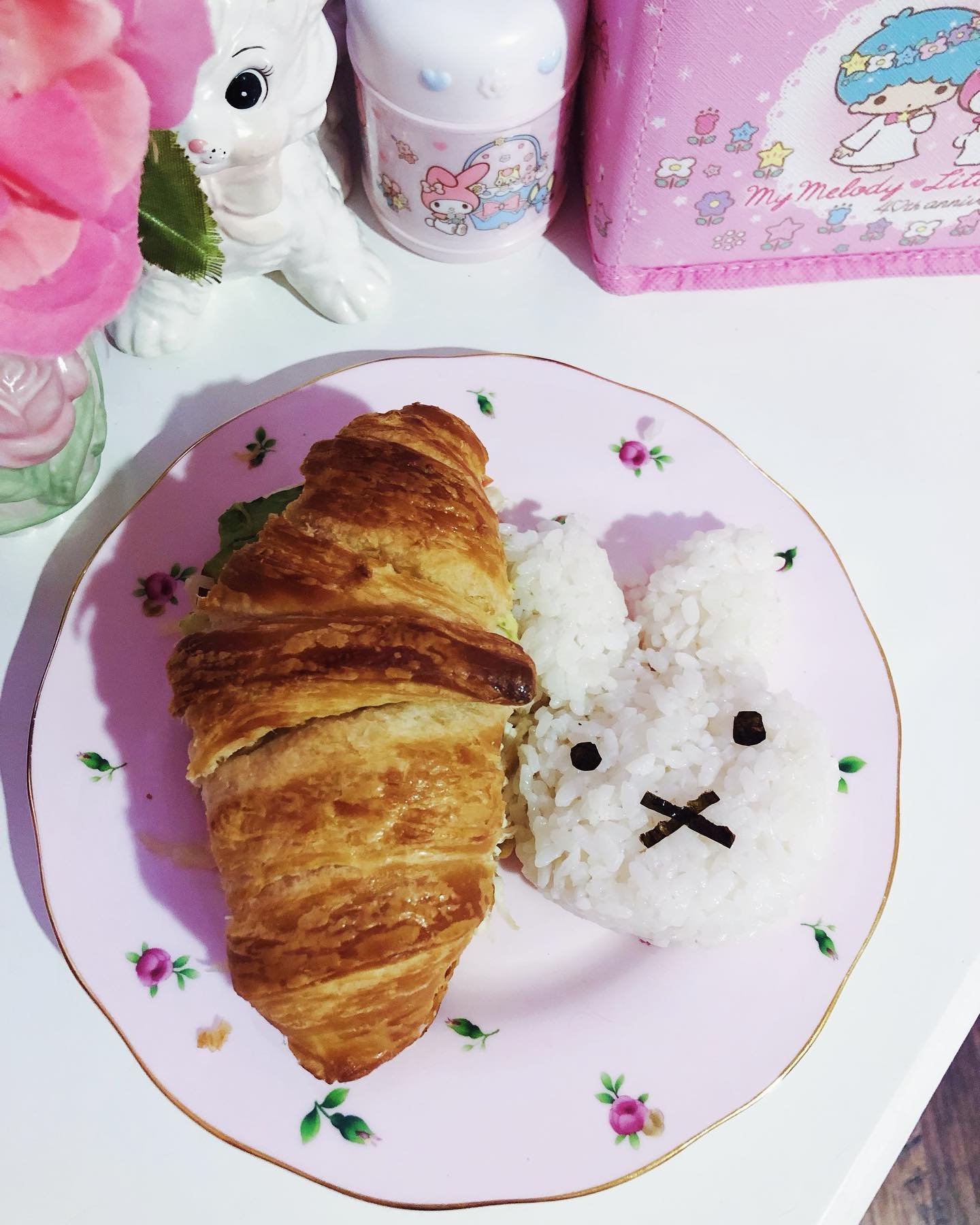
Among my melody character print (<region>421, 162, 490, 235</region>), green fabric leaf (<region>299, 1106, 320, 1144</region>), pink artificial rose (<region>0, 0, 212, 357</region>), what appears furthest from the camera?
my melody character print (<region>421, 162, 490, 235</region>)

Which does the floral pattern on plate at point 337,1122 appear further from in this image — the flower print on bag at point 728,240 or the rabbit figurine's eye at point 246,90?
the flower print on bag at point 728,240

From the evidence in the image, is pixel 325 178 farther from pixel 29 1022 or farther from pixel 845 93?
pixel 29 1022

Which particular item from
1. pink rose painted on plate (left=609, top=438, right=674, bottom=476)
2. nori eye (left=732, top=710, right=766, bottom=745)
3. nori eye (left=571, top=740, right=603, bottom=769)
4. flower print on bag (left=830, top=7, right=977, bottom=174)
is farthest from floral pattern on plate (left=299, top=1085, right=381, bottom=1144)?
flower print on bag (left=830, top=7, right=977, bottom=174)

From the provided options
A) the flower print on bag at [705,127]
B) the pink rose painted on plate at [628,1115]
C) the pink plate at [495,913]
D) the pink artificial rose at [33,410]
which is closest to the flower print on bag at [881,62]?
the flower print on bag at [705,127]

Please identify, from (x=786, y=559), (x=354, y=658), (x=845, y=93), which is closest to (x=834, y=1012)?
(x=786, y=559)

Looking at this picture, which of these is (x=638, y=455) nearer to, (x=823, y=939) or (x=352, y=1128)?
(x=823, y=939)

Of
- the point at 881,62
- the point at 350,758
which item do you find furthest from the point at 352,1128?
the point at 881,62

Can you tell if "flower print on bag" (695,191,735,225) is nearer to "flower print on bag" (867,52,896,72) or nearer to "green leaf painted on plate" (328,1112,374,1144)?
"flower print on bag" (867,52,896,72)
